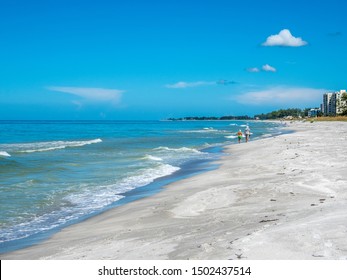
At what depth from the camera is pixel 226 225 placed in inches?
325

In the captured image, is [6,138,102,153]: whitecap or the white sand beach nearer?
the white sand beach

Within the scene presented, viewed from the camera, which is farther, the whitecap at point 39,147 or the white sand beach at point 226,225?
the whitecap at point 39,147

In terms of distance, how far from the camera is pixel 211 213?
32.6 feet

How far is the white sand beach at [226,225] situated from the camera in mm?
6129

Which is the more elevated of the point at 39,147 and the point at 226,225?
the point at 39,147

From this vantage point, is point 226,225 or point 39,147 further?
point 39,147

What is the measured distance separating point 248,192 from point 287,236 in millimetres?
5840

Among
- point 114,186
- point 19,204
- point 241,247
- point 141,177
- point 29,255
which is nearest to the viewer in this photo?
point 241,247

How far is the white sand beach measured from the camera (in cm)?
613

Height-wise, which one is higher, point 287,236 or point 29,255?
point 287,236

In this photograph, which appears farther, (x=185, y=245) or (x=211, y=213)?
(x=211, y=213)
